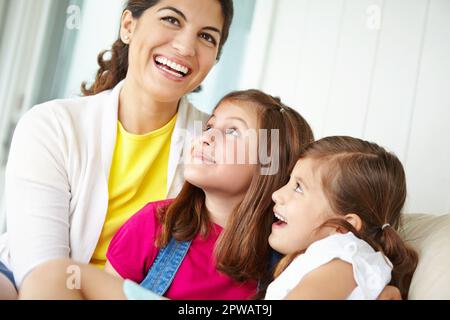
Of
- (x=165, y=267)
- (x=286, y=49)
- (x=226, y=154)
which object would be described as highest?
(x=286, y=49)

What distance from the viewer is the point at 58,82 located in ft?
4.99

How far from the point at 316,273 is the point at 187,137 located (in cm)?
58

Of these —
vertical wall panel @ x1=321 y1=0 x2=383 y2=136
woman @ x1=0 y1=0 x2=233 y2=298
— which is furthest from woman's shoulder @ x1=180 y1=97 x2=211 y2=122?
vertical wall panel @ x1=321 y1=0 x2=383 y2=136

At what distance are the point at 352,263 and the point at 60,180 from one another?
0.63 meters

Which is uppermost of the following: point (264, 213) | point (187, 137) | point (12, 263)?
point (187, 137)

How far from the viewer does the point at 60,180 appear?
3.73ft

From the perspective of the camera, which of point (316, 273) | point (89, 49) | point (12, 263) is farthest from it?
point (89, 49)

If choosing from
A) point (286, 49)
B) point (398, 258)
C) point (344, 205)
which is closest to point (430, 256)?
point (398, 258)

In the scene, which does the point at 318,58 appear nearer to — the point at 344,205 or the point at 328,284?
the point at 344,205

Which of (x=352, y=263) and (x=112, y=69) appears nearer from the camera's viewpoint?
(x=352, y=263)

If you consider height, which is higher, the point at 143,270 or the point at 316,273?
the point at 316,273

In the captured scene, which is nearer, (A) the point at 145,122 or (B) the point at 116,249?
(B) the point at 116,249
